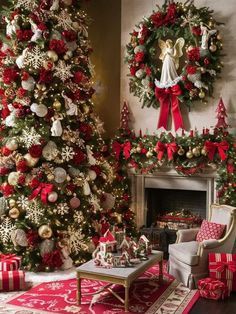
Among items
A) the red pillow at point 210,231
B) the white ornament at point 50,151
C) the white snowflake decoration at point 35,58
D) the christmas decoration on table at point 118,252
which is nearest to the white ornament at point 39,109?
the white ornament at point 50,151

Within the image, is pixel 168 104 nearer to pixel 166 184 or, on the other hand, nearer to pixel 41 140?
pixel 166 184

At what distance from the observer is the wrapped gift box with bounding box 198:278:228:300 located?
4758mm

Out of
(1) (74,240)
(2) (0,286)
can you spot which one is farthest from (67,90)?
(2) (0,286)

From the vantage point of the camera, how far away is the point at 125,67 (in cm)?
728

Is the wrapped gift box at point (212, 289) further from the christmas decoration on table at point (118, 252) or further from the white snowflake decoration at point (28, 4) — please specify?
the white snowflake decoration at point (28, 4)

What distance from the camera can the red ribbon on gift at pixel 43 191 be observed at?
222 inches

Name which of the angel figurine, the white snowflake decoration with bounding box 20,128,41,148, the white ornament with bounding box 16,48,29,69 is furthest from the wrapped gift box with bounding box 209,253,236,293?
the white ornament with bounding box 16,48,29,69

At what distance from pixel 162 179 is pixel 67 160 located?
1.86 meters

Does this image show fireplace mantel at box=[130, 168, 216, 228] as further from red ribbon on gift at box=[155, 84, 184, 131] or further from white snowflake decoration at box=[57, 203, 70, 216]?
white snowflake decoration at box=[57, 203, 70, 216]

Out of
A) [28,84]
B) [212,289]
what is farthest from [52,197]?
[212,289]

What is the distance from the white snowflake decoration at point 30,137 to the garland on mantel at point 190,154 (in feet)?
5.59

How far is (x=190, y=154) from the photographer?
632 centimetres

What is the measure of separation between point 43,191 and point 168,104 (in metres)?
2.49

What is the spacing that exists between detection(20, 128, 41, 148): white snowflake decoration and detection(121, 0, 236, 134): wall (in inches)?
80.0
